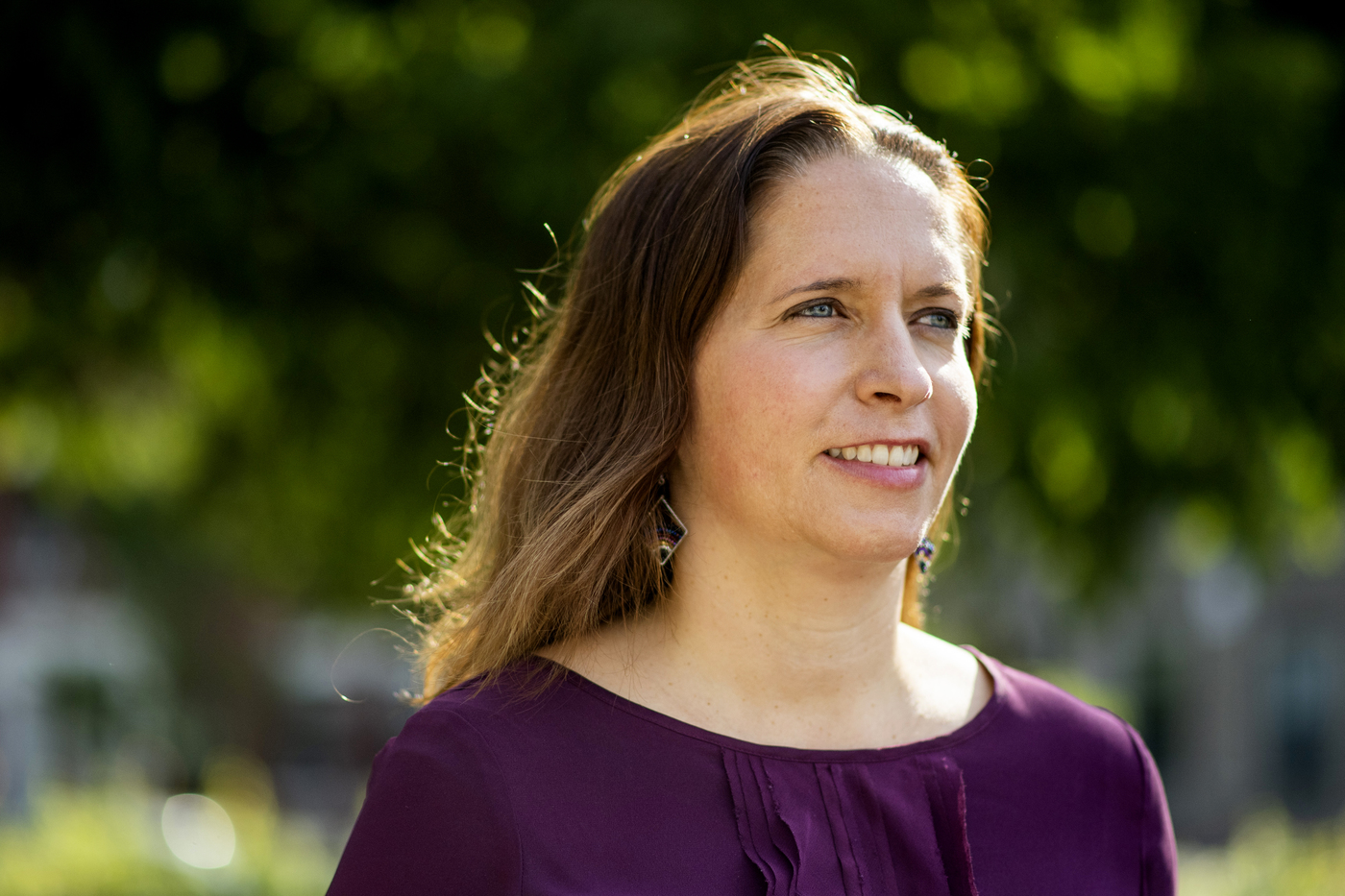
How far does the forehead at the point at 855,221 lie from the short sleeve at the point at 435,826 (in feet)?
2.58

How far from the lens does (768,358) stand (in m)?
1.82

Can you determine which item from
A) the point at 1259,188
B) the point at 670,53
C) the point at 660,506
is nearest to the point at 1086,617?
the point at 1259,188

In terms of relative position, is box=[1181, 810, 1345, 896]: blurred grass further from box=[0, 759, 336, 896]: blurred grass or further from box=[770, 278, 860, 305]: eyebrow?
box=[770, 278, 860, 305]: eyebrow

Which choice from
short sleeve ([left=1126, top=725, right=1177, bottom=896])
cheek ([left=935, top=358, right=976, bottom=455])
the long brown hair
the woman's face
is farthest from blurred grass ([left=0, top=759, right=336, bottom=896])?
cheek ([left=935, top=358, right=976, bottom=455])

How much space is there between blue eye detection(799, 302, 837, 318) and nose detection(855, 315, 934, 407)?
0.06 meters

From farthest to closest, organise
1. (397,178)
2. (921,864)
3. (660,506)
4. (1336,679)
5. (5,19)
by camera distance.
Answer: (1336,679), (397,178), (5,19), (660,506), (921,864)

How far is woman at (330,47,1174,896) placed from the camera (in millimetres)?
1724

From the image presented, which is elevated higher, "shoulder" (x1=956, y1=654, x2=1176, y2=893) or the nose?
the nose

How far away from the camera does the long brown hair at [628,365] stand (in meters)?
1.92

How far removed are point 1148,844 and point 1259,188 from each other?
2.43 meters

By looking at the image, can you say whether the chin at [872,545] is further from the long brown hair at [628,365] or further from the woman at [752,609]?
the long brown hair at [628,365]

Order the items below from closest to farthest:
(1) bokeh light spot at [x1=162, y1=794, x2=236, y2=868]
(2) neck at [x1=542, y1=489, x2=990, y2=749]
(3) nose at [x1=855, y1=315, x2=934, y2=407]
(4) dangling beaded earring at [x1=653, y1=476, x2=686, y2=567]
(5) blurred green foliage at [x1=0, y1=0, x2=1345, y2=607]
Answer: (3) nose at [x1=855, y1=315, x2=934, y2=407] → (2) neck at [x1=542, y1=489, x2=990, y2=749] → (4) dangling beaded earring at [x1=653, y1=476, x2=686, y2=567] → (5) blurred green foliage at [x1=0, y1=0, x2=1345, y2=607] → (1) bokeh light spot at [x1=162, y1=794, x2=236, y2=868]

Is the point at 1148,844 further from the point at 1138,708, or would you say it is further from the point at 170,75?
the point at 1138,708

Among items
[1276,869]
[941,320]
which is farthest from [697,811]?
[1276,869]
